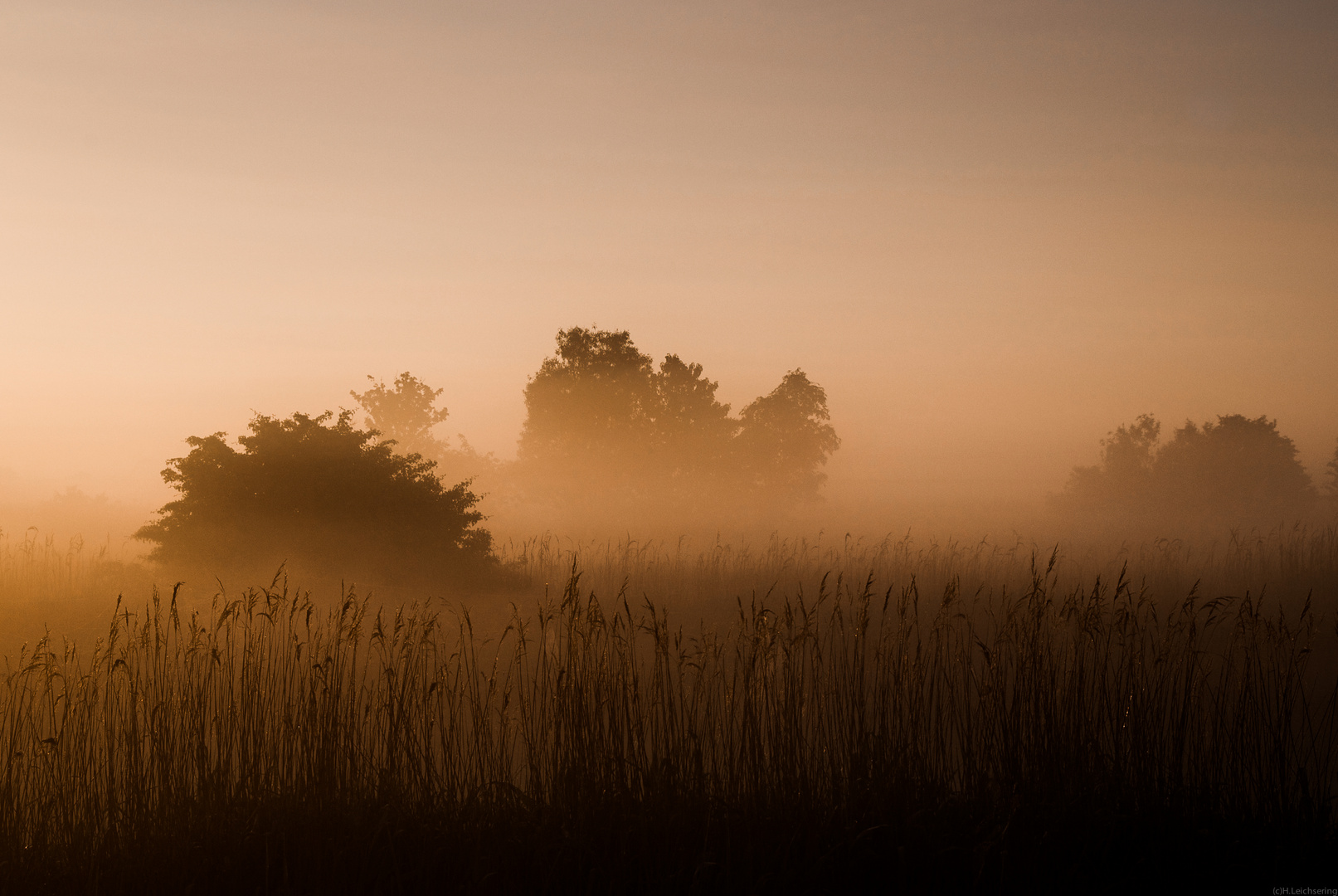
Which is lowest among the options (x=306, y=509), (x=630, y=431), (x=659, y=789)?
(x=659, y=789)

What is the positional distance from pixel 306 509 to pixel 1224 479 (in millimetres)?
35726

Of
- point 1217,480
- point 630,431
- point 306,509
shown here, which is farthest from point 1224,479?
point 306,509

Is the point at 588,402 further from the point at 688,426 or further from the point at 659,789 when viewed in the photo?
the point at 659,789

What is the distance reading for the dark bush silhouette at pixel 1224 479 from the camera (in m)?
33.0

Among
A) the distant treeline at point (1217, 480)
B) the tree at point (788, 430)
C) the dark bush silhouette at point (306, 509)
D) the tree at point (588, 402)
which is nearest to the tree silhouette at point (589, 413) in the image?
the tree at point (588, 402)

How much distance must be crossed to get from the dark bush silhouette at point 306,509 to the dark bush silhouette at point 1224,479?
33.2 meters

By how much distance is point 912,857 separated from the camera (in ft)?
12.5

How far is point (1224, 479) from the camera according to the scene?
33125 mm

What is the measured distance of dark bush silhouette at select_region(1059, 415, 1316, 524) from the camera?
3300cm

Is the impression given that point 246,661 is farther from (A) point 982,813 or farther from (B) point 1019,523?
(B) point 1019,523

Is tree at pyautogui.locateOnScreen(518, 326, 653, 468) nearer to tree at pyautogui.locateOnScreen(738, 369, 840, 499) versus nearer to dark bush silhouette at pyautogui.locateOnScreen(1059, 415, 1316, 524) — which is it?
tree at pyautogui.locateOnScreen(738, 369, 840, 499)

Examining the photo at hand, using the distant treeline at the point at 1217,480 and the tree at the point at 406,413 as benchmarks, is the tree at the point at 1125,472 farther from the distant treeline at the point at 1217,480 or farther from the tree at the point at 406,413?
the tree at the point at 406,413

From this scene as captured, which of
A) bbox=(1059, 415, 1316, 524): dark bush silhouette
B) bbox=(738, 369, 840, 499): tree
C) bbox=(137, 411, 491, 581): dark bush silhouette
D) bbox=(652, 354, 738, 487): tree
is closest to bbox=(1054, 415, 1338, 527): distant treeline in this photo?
bbox=(1059, 415, 1316, 524): dark bush silhouette

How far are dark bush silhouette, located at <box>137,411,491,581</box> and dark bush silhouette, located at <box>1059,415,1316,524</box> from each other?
3322 cm
